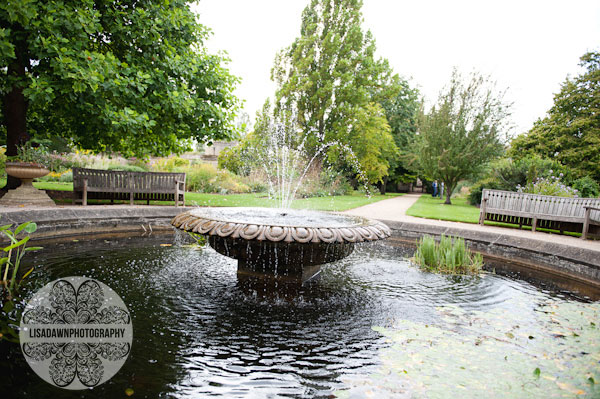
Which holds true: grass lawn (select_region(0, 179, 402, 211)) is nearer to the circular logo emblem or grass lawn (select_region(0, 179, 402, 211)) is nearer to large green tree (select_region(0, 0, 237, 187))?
large green tree (select_region(0, 0, 237, 187))

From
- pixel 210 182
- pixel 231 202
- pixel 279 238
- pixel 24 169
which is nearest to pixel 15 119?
pixel 24 169

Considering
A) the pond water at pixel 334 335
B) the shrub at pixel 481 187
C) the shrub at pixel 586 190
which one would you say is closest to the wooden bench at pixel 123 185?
the pond water at pixel 334 335

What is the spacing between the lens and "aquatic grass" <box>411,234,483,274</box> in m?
5.22

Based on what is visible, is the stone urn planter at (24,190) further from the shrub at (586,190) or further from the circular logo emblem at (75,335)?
the shrub at (586,190)

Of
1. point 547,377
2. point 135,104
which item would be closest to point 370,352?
point 547,377

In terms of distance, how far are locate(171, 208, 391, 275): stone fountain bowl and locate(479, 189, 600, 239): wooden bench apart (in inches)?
275

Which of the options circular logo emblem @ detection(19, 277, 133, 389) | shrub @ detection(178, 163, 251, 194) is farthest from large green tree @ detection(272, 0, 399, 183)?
circular logo emblem @ detection(19, 277, 133, 389)

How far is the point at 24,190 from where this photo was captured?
8.73 meters

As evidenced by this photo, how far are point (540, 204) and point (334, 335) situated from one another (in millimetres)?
8670

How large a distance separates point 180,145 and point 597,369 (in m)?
11.6

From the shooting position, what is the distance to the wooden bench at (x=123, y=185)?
9320 millimetres

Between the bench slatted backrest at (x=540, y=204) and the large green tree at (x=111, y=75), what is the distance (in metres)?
8.05

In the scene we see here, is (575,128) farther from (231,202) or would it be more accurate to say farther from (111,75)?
(111,75)

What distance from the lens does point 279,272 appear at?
4.16 m
